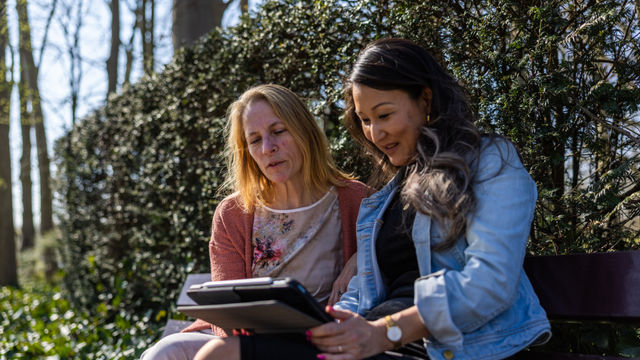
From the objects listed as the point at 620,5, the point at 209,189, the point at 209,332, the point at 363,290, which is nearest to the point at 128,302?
the point at 209,189

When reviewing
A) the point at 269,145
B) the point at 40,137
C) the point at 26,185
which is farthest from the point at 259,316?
the point at 26,185

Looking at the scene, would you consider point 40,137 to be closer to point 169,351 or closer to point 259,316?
point 169,351

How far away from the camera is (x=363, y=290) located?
2.10 m

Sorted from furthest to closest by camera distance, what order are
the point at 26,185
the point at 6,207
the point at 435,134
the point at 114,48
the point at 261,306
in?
the point at 26,185
the point at 114,48
the point at 6,207
the point at 435,134
the point at 261,306

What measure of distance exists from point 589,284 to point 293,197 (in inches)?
56.4

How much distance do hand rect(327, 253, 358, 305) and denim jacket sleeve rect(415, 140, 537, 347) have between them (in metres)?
0.75

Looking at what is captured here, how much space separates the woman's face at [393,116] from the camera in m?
2.04

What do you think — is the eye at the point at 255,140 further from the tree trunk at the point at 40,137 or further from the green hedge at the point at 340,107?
the tree trunk at the point at 40,137

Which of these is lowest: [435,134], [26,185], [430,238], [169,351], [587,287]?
[169,351]

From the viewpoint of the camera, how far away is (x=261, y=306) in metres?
1.58

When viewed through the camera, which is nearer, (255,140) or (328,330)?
(328,330)

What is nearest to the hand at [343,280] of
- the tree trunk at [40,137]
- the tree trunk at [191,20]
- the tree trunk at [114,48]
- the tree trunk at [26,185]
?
the tree trunk at [191,20]

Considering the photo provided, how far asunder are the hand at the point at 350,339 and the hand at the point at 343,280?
0.72 m

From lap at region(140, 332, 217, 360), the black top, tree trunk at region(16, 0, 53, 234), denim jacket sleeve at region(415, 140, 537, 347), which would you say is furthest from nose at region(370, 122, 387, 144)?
tree trunk at region(16, 0, 53, 234)
